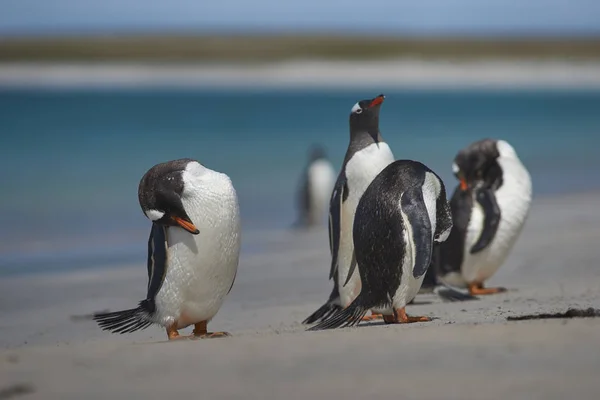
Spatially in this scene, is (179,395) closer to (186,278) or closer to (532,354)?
(532,354)

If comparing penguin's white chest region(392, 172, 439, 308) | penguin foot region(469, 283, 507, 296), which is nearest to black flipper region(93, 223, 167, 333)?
penguin's white chest region(392, 172, 439, 308)

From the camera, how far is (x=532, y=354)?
14.0 feet

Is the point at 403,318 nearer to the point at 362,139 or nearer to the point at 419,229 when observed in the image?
the point at 419,229

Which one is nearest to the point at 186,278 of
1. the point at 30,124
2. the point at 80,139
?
the point at 80,139

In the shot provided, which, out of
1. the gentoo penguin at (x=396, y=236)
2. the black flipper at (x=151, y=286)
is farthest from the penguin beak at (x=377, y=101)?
the black flipper at (x=151, y=286)

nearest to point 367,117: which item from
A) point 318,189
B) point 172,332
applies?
point 172,332

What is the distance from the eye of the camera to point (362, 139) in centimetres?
679

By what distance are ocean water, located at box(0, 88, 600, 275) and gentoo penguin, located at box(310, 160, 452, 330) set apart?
173 inches

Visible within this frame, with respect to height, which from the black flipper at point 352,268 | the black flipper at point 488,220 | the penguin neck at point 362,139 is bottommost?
the black flipper at point 352,268

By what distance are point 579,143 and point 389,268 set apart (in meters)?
20.6

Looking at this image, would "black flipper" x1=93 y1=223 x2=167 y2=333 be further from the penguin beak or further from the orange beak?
the penguin beak

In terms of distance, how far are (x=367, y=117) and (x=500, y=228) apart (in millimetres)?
1559

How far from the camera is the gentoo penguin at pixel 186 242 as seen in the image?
18.2 ft

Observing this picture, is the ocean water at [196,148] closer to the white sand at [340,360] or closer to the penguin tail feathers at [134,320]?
the penguin tail feathers at [134,320]
